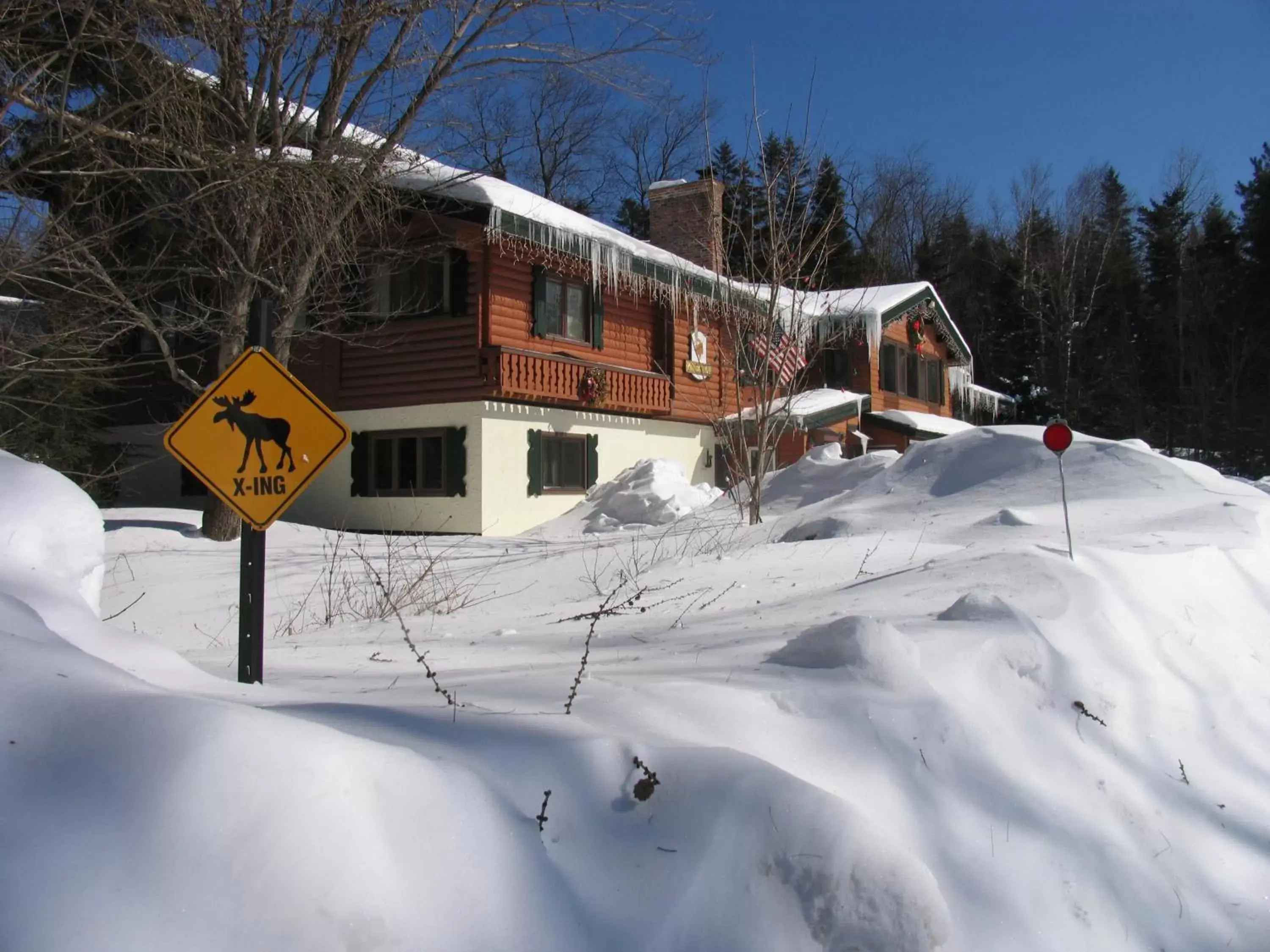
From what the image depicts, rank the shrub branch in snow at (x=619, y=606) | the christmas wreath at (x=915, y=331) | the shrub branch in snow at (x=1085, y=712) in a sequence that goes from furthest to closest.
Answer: the christmas wreath at (x=915, y=331) < the shrub branch in snow at (x=619, y=606) < the shrub branch in snow at (x=1085, y=712)

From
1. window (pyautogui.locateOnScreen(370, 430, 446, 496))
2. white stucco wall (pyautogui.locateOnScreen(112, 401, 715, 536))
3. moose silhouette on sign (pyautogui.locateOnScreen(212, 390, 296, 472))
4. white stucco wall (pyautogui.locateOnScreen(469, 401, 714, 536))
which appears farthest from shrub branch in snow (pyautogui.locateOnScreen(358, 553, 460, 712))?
window (pyautogui.locateOnScreen(370, 430, 446, 496))

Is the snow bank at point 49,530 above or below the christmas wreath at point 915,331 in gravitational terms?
below

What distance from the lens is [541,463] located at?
1659 cm

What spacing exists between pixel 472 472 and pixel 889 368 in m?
14.3

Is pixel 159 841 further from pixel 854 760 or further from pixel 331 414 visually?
pixel 331 414

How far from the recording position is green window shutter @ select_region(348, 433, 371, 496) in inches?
665

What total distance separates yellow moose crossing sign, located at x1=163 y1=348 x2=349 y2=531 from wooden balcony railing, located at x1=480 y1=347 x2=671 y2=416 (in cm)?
1144

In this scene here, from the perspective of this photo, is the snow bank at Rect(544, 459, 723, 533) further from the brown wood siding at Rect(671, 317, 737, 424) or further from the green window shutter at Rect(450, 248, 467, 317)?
the green window shutter at Rect(450, 248, 467, 317)

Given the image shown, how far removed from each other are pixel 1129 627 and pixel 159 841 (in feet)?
A: 16.4

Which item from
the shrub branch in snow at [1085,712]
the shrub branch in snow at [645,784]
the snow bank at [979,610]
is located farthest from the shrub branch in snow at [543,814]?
the snow bank at [979,610]

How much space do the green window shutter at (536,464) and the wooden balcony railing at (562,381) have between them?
2.20 feet

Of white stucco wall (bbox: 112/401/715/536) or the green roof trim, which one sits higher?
the green roof trim

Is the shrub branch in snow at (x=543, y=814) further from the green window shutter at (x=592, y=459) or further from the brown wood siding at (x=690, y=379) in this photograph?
the brown wood siding at (x=690, y=379)

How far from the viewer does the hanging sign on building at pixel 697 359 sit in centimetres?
1983
